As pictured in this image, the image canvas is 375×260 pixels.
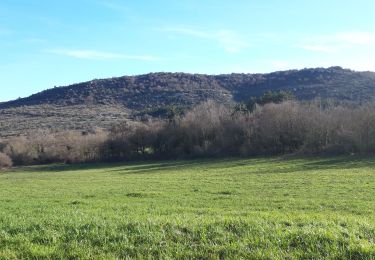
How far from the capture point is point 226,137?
88.3 metres

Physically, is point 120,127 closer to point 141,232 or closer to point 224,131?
point 224,131

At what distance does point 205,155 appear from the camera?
3430 inches

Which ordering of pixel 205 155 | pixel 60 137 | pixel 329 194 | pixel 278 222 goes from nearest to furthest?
pixel 278 222, pixel 329 194, pixel 205 155, pixel 60 137

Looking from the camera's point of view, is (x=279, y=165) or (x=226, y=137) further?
(x=226, y=137)

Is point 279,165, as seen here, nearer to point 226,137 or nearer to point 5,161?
point 226,137

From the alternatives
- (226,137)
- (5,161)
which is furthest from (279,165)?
(5,161)

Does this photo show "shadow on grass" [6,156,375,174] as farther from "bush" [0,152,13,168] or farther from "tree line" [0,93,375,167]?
"bush" [0,152,13,168]

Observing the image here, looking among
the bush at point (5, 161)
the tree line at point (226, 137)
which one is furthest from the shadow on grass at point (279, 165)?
the bush at point (5, 161)

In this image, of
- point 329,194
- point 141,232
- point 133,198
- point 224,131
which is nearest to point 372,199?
point 329,194

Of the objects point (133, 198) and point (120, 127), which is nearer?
point (133, 198)

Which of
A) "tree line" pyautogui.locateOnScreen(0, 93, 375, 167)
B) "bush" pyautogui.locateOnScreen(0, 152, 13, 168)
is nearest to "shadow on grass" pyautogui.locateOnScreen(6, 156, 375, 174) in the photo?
"tree line" pyautogui.locateOnScreen(0, 93, 375, 167)

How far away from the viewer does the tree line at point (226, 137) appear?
7212cm

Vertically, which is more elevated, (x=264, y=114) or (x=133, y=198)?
(x=264, y=114)

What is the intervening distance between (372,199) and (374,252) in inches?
617
